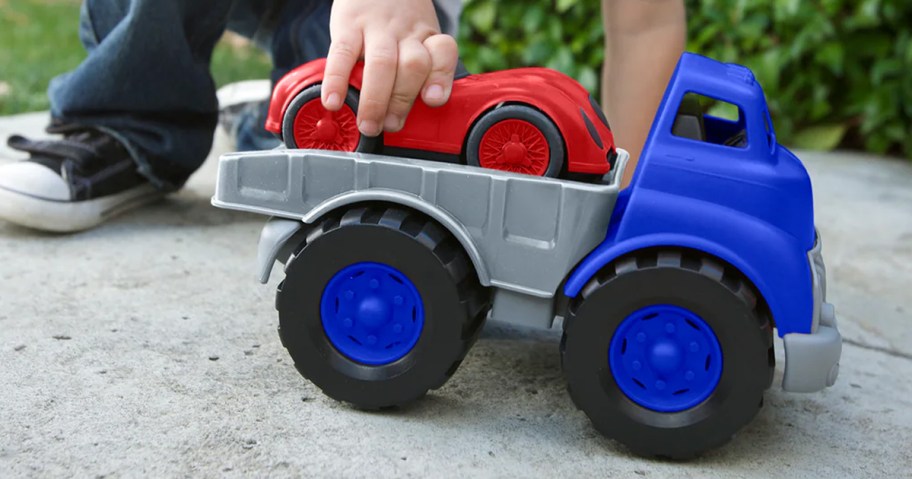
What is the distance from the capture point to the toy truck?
45.7 inches

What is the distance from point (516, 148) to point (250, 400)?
48 cm

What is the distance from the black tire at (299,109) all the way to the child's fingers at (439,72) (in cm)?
9

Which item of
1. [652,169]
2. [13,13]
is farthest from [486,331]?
[13,13]

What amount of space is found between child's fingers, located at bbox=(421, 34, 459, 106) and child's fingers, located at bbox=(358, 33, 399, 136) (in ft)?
0.15

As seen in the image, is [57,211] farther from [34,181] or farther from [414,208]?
[414,208]

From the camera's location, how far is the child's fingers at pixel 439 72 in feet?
4.07

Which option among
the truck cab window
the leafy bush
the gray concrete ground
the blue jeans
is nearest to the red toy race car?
the truck cab window

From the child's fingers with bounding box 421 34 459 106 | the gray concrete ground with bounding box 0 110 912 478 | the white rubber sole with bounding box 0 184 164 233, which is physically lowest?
the gray concrete ground with bounding box 0 110 912 478

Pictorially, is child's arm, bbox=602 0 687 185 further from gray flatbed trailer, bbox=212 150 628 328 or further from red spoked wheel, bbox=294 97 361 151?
red spoked wheel, bbox=294 97 361 151

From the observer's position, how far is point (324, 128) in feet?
4.20

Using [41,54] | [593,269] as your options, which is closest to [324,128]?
[593,269]

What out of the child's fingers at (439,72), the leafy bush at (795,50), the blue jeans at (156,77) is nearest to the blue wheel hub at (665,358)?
the child's fingers at (439,72)

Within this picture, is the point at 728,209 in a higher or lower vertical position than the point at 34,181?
higher

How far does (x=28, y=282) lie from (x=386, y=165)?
80 cm
